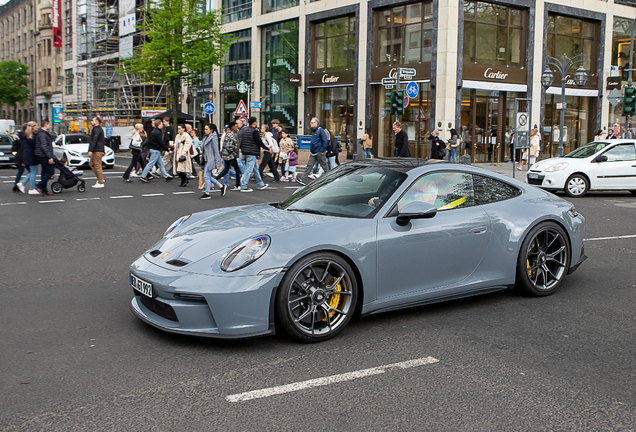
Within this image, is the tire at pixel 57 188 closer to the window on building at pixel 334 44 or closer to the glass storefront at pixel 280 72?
the window on building at pixel 334 44

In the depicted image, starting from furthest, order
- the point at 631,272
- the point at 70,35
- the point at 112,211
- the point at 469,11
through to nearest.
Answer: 1. the point at 70,35
2. the point at 469,11
3. the point at 112,211
4. the point at 631,272

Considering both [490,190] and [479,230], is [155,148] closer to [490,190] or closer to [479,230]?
[490,190]

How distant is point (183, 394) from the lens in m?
3.67

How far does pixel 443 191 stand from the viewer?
5500mm

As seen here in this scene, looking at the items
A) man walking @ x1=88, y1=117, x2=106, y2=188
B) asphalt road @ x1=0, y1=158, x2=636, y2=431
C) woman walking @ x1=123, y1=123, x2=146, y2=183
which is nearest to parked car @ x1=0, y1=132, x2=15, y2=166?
woman walking @ x1=123, y1=123, x2=146, y2=183

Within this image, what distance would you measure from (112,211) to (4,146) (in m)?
18.0

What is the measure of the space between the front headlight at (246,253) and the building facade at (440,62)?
2582 centimetres

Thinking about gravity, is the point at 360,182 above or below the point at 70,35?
Answer: below

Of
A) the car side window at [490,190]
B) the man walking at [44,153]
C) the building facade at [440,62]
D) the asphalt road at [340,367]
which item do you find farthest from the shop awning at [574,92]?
the car side window at [490,190]

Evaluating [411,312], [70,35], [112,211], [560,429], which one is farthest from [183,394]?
[70,35]

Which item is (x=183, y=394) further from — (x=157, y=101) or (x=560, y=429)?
(x=157, y=101)

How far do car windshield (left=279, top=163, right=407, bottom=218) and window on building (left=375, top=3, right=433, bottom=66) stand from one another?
25.8 m

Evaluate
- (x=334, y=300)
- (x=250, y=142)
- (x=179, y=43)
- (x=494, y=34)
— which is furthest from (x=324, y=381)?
(x=179, y=43)

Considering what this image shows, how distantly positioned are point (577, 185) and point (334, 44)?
68.9ft
